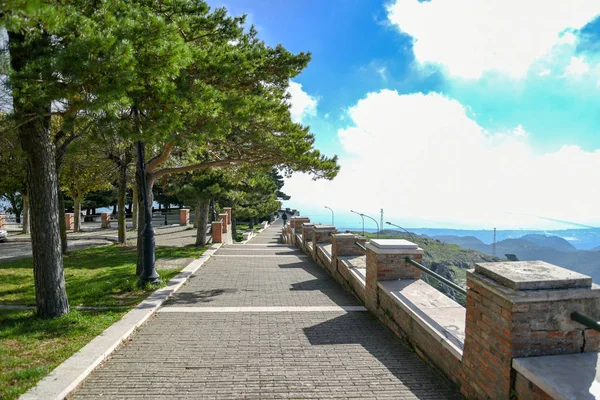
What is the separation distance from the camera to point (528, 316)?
3.09 meters

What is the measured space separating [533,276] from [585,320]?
0.48 m

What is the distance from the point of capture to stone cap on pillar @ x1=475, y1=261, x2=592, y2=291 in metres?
3.07

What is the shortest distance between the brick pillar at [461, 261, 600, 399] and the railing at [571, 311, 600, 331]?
73mm

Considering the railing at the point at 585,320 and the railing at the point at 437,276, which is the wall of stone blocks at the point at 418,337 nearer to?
the railing at the point at 437,276

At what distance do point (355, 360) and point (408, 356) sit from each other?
29.7 inches

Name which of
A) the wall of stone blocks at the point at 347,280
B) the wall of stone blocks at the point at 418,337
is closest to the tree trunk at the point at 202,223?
the wall of stone blocks at the point at 347,280

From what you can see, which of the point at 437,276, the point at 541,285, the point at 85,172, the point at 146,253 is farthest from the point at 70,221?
the point at 541,285

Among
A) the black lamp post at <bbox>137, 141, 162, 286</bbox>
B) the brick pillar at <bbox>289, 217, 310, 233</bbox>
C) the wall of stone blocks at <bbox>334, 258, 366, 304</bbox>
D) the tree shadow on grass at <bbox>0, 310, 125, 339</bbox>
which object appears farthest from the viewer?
the brick pillar at <bbox>289, 217, 310, 233</bbox>

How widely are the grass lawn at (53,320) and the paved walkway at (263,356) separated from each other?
0.65 metres

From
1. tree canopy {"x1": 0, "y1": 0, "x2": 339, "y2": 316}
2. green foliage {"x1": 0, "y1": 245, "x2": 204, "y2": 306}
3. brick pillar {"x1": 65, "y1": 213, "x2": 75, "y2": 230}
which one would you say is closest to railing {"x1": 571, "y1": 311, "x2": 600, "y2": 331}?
tree canopy {"x1": 0, "y1": 0, "x2": 339, "y2": 316}

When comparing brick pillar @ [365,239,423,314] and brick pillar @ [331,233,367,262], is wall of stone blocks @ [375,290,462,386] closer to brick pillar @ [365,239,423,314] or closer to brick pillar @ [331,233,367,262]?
brick pillar @ [365,239,423,314]

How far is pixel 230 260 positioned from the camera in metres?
13.1

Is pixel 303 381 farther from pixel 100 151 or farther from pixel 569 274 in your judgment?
pixel 100 151

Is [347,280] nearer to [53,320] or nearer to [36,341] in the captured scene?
[53,320]
